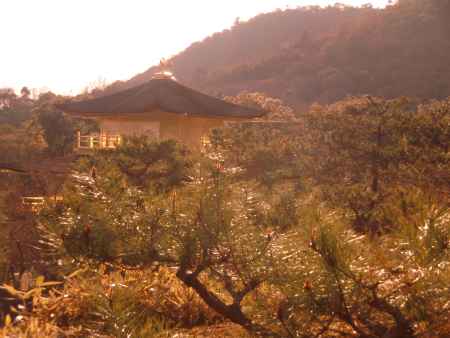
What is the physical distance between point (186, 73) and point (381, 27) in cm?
3637

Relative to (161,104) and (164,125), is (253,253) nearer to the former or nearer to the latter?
(161,104)

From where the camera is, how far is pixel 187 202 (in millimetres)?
1945

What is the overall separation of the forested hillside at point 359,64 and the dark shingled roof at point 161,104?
31.2 m

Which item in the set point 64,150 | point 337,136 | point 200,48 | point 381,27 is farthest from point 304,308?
point 200,48

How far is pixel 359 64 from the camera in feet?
182

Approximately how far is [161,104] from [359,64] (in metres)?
48.3

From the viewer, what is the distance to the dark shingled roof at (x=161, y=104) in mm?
12523

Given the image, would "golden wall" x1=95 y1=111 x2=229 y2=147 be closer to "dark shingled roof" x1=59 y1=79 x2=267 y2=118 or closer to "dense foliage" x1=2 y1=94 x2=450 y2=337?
"dark shingled roof" x1=59 y1=79 x2=267 y2=118

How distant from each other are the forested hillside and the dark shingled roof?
31230 mm

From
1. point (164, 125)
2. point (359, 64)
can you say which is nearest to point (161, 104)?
point (164, 125)

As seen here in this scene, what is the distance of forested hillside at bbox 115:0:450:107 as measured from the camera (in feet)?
157

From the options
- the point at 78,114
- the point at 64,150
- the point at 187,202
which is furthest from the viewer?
the point at 64,150

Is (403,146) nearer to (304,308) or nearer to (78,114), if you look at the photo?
(304,308)

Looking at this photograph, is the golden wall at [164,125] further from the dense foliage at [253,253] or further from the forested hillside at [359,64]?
the forested hillside at [359,64]
